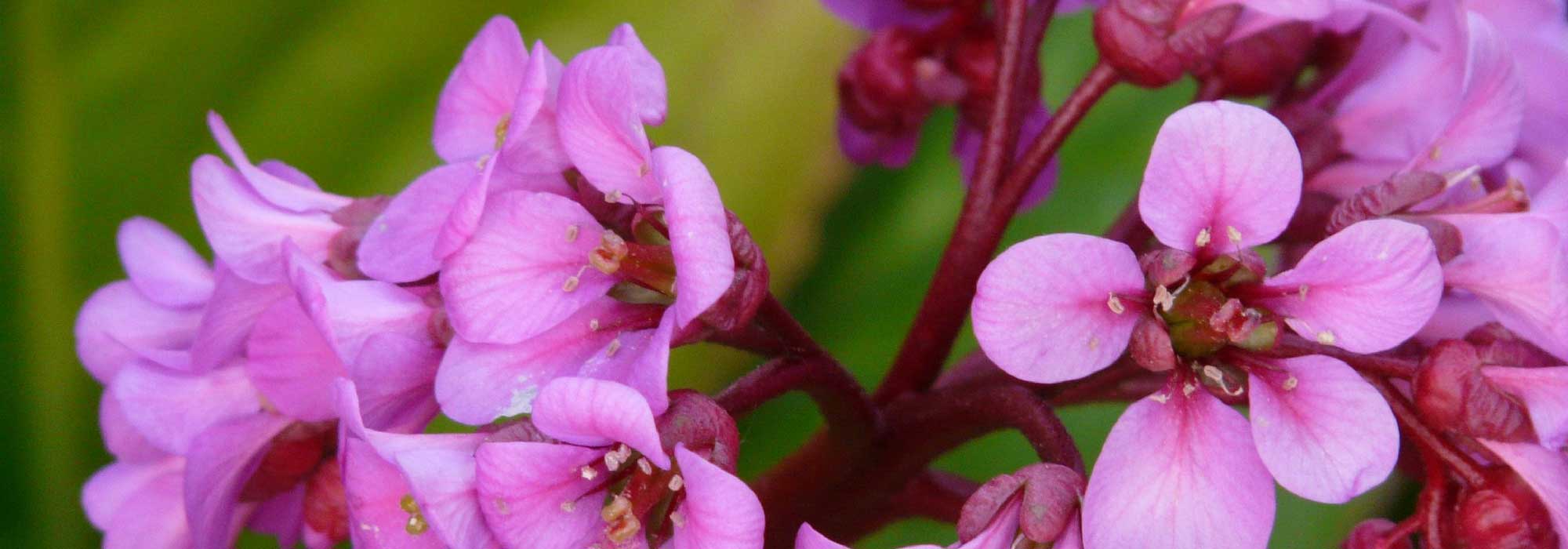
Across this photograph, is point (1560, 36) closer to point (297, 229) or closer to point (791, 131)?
point (791, 131)

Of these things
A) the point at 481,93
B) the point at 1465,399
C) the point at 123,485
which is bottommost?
the point at 123,485

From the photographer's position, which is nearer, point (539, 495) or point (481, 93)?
point (539, 495)

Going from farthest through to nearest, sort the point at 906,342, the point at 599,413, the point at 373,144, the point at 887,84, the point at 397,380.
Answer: the point at 373,144 < the point at 887,84 < the point at 906,342 < the point at 397,380 < the point at 599,413

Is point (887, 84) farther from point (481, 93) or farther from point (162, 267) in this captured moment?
point (162, 267)

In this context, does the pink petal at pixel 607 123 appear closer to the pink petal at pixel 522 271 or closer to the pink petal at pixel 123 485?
the pink petal at pixel 522 271

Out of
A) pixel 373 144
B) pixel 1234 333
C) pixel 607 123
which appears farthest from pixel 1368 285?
pixel 373 144

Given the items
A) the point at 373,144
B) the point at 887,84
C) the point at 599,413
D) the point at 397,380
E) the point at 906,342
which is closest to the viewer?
the point at 599,413

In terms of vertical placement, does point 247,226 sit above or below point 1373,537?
above
